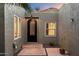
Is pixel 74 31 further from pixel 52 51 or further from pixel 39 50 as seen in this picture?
pixel 39 50

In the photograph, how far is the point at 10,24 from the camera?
6.73ft

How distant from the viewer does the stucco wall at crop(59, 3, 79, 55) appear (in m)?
2.00

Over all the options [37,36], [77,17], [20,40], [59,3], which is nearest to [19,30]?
[20,40]

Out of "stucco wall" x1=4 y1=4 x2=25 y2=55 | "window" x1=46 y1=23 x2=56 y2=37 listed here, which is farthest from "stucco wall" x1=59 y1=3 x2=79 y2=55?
"stucco wall" x1=4 y1=4 x2=25 y2=55

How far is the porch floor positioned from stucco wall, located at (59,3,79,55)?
238mm

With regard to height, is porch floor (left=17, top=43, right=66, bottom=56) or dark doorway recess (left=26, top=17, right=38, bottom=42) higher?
dark doorway recess (left=26, top=17, right=38, bottom=42)

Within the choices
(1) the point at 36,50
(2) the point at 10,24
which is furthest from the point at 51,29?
(2) the point at 10,24

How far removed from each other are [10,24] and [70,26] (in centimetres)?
106

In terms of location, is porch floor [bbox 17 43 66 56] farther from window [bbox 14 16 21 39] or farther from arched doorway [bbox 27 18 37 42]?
window [bbox 14 16 21 39]

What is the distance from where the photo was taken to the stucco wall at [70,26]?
6.57 ft

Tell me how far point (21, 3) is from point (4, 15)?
371 millimetres

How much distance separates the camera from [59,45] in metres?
2.10

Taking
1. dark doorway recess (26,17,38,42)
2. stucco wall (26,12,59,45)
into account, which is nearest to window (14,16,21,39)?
dark doorway recess (26,17,38,42)

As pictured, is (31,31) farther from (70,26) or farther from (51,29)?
(70,26)
